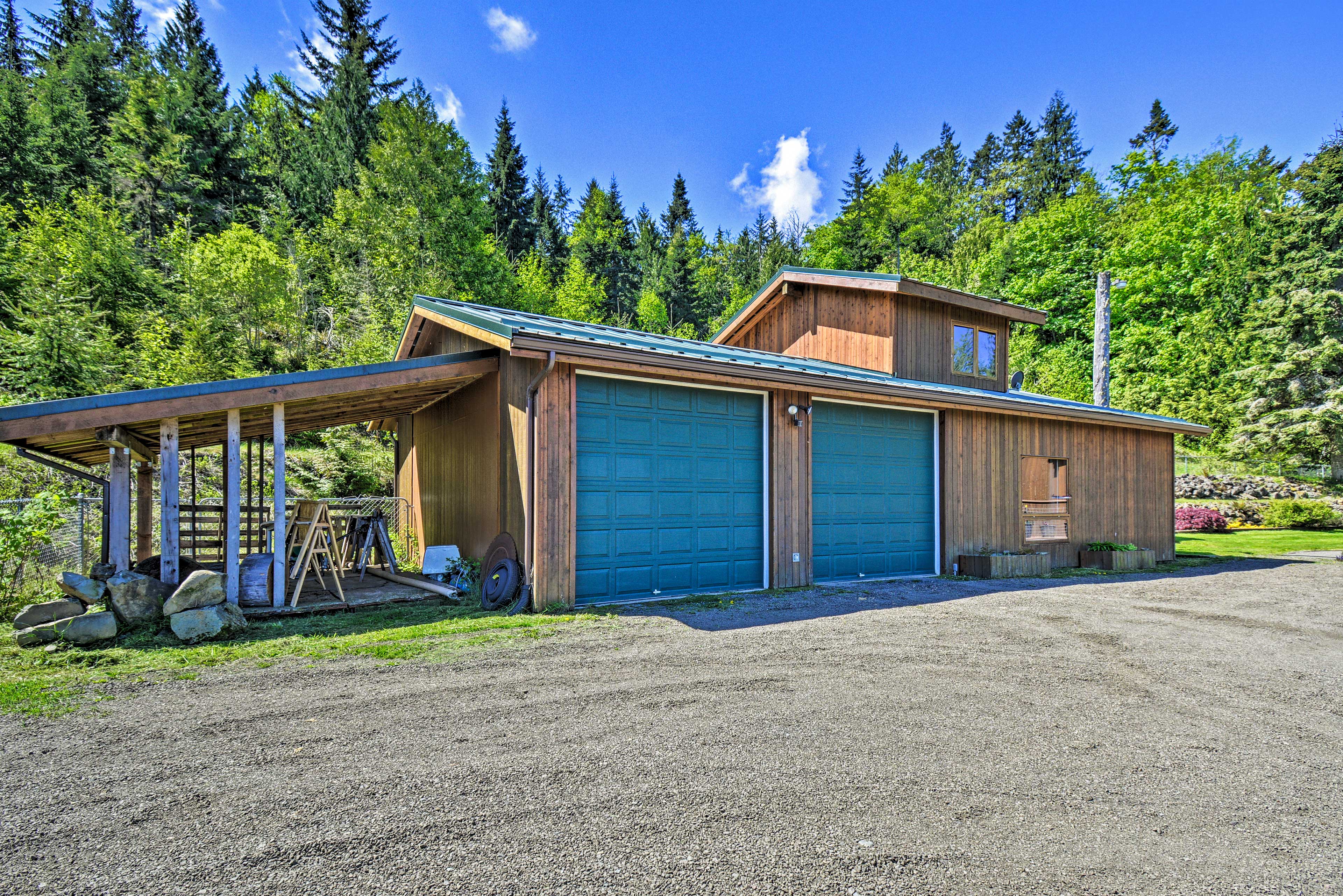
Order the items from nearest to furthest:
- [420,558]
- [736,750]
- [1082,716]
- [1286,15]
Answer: [736,750] → [1082,716] → [420,558] → [1286,15]

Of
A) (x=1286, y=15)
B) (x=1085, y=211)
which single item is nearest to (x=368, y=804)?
(x=1286, y=15)

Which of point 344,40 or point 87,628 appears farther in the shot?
point 344,40

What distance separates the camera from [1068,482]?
11516 mm

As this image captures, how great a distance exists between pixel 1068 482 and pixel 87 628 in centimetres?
1364

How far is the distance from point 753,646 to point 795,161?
50.0 metres

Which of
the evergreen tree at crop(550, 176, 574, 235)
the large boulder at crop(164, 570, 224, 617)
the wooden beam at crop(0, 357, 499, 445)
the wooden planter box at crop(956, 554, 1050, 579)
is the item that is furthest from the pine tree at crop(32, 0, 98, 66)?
the wooden planter box at crop(956, 554, 1050, 579)

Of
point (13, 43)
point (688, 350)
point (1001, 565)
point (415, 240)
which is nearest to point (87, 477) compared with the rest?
point (688, 350)

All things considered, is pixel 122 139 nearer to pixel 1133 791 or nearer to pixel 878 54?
pixel 878 54

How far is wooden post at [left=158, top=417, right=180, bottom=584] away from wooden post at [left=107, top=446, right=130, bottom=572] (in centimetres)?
39

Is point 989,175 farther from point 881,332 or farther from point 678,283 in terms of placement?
point 881,332

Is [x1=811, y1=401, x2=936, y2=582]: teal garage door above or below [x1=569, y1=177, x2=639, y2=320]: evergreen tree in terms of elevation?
below

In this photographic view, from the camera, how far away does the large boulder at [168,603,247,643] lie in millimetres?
5188

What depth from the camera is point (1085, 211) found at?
3017 centimetres

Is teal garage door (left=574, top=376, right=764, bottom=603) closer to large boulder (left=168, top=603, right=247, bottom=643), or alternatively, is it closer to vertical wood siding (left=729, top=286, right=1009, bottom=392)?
large boulder (left=168, top=603, right=247, bottom=643)
